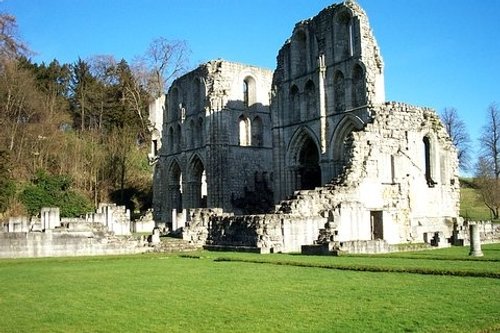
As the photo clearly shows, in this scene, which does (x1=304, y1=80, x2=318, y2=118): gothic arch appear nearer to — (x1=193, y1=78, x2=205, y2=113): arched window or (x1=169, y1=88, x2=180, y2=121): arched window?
(x1=193, y1=78, x2=205, y2=113): arched window

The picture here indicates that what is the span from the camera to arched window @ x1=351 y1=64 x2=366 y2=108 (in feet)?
90.9

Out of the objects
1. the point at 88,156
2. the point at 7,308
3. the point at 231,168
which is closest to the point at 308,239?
the point at 7,308

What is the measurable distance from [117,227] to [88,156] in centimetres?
1759

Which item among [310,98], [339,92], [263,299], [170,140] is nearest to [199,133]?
[170,140]

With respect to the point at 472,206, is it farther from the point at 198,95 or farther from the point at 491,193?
the point at 198,95

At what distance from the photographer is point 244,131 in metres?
41.3

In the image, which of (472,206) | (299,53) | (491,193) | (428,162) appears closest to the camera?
(428,162)

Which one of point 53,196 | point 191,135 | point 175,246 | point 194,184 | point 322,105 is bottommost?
point 175,246

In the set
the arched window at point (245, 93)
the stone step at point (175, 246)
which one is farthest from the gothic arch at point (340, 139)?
the arched window at point (245, 93)

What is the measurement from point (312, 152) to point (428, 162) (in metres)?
7.31

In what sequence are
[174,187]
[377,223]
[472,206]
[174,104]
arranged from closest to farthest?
[377,223] → [174,187] → [174,104] → [472,206]

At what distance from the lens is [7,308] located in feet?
27.5

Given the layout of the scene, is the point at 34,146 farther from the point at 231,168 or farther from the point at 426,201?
the point at 426,201

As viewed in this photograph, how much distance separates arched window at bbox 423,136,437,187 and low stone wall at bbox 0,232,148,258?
1338 centimetres
